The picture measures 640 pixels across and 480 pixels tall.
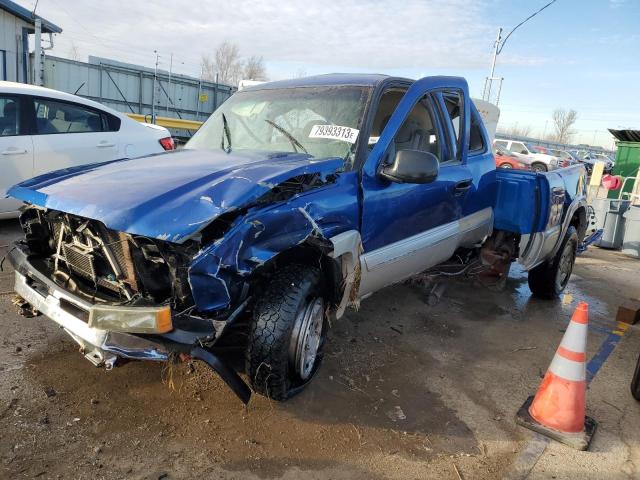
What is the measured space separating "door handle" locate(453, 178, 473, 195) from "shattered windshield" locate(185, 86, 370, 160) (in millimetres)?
1111

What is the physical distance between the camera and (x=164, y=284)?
98.0 inches

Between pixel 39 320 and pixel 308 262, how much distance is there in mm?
2263

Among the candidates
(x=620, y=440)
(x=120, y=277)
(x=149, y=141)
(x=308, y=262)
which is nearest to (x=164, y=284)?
(x=120, y=277)

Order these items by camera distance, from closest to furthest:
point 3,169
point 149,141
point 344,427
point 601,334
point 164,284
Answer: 1. point 164,284
2. point 344,427
3. point 601,334
4. point 3,169
5. point 149,141

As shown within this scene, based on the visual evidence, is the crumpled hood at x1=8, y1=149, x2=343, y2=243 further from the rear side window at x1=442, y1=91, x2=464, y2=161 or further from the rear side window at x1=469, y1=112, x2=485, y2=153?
the rear side window at x1=469, y1=112, x2=485, y2=153

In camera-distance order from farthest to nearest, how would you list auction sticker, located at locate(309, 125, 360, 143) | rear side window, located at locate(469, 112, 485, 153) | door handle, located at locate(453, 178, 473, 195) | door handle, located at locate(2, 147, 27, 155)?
door handle, located at locate(2, 147, 27, 155)
rear side window, located at locate(469, 112, 485, 153)
door handle, located at locate(453, 178, 473, 195)
auction sticker, located at locate(309, 125, 360, 143)

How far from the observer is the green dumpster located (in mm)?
15500

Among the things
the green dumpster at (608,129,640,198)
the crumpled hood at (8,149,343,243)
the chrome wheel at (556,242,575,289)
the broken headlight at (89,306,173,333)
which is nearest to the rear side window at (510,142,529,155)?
the green dumpster at (608,129,640,198)

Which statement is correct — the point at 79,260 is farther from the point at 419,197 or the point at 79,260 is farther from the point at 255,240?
the point at 419,197

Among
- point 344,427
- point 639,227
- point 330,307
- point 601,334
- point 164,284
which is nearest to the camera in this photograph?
point 164,284

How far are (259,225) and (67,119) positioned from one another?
462cm

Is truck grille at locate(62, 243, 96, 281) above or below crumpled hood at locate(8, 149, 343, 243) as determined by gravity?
below

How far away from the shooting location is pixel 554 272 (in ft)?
17.6

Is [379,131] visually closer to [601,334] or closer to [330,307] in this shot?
[330,307]
